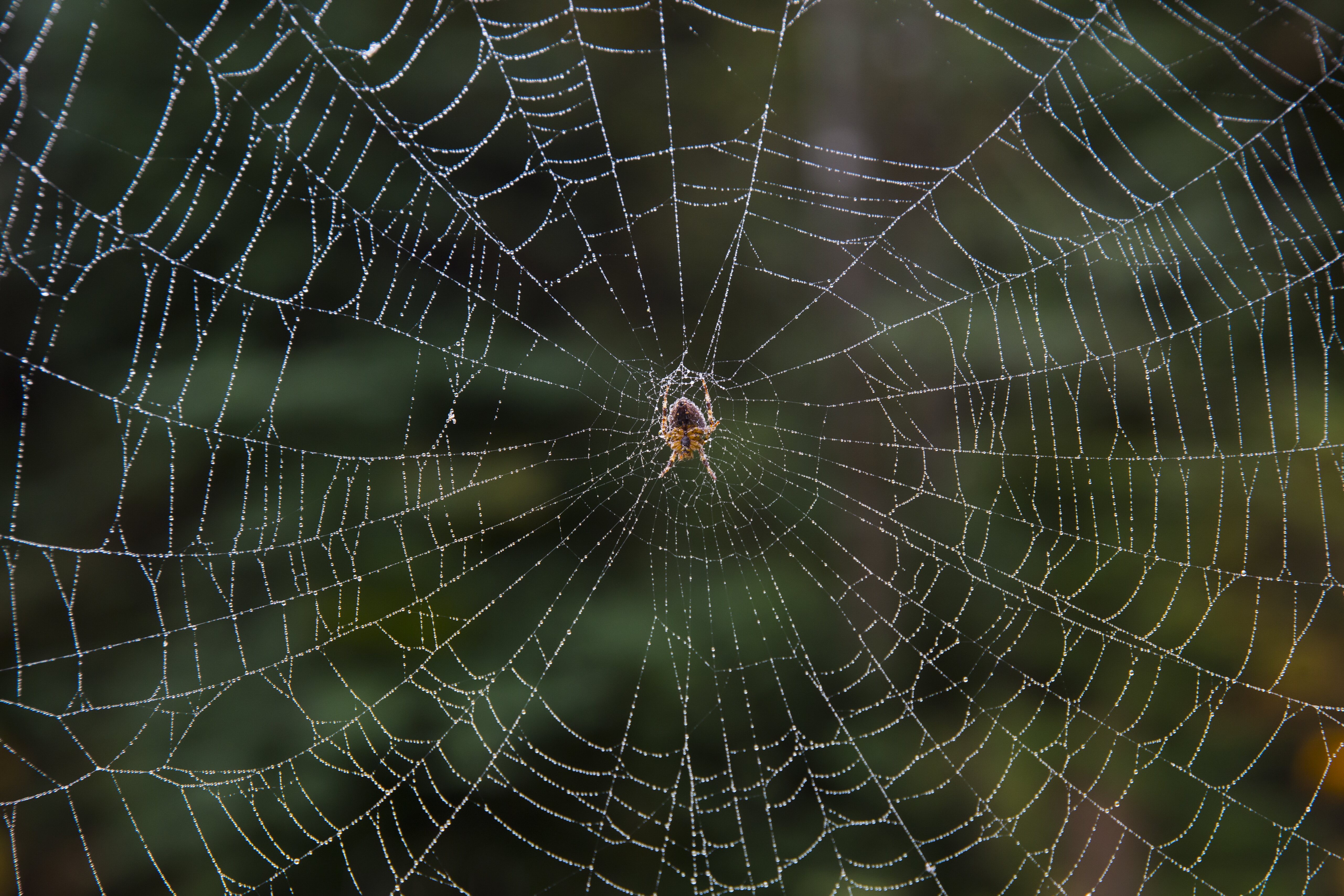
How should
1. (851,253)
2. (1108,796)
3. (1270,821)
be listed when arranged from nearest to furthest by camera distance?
(1270,821)
(851,253)
(1108,796)

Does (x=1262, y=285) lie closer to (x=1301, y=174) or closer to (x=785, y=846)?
(x=1301, y=174)

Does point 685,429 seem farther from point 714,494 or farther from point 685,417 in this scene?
point 714,494

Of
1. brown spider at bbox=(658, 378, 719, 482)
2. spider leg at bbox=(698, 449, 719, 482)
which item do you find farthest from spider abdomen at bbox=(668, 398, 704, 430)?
spider leg at bbox=(698, 449, 719, 482)

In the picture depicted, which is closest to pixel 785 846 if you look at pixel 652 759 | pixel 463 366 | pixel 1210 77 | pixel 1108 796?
pixel 652 759

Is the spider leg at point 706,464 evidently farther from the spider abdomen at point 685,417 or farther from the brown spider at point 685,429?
the spider abdomen at point 685,417

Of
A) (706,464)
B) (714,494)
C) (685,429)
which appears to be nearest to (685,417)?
(685,429)

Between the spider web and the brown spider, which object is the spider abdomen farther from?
the spider web
